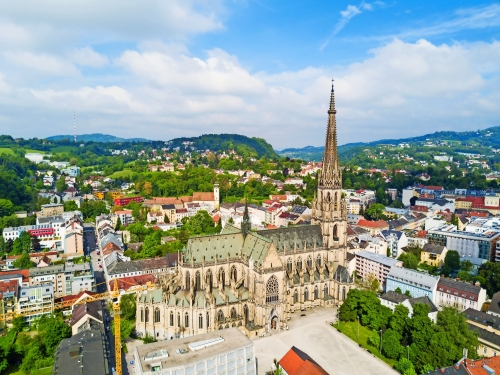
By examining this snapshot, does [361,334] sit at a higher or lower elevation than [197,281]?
lower

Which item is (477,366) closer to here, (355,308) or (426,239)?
(355,308)

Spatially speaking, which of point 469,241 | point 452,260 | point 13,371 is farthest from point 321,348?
point 469,241

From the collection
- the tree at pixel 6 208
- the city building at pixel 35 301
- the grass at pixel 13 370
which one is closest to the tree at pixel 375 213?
the city building at pixel 35 301

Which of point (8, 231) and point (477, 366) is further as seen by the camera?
point (8, 231)

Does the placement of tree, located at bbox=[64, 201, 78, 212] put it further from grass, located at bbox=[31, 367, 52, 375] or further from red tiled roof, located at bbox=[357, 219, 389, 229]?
red tiled roof, located at bbox=[357, 219, 389, 229]

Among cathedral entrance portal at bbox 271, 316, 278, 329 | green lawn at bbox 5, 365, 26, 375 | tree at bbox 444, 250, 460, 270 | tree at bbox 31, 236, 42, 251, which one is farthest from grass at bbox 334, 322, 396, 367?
tree at bbox 31, 236, 42, 251

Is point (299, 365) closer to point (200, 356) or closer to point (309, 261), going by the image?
point (200, 356)

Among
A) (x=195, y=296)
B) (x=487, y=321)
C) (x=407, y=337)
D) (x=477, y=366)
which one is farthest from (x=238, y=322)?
(x=487, y=321)

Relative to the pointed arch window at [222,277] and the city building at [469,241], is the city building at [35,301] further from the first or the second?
the city building at [469,241]
